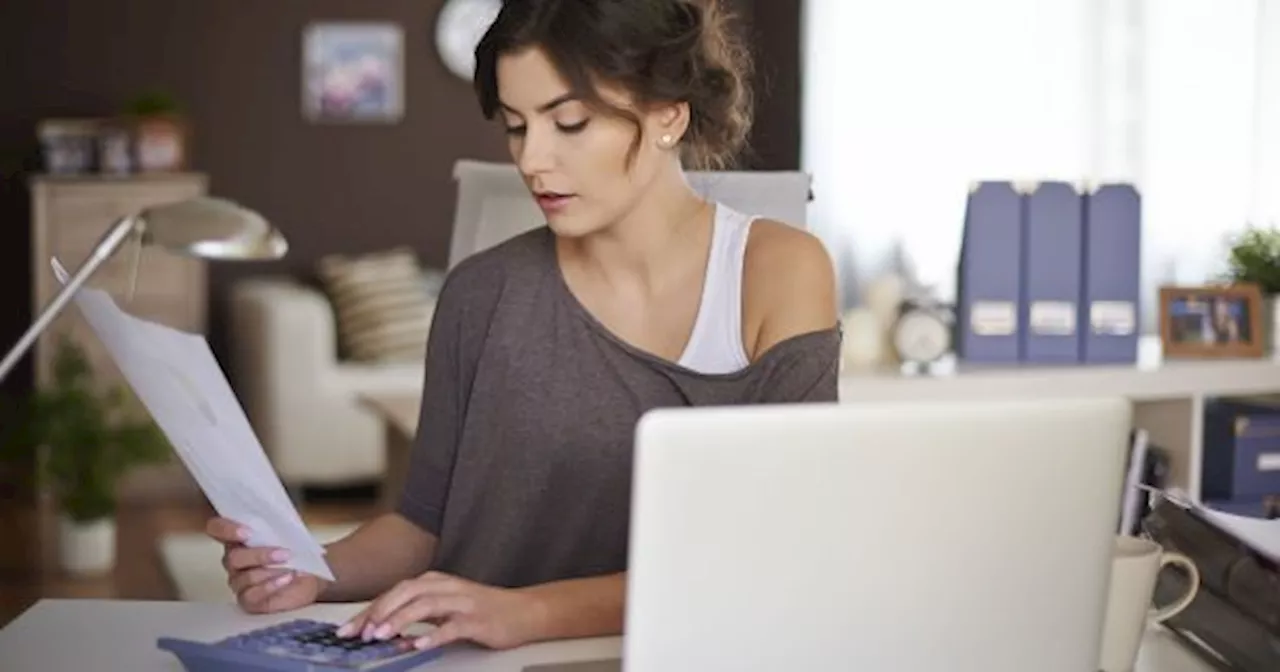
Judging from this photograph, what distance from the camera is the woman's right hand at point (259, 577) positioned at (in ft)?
5.70

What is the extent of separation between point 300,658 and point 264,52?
230 inches

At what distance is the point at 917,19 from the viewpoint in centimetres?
638

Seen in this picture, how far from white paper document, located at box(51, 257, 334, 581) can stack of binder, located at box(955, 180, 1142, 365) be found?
2031 mm

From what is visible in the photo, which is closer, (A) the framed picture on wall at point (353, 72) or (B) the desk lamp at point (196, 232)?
(B) the desk lamp at point (196, 232)

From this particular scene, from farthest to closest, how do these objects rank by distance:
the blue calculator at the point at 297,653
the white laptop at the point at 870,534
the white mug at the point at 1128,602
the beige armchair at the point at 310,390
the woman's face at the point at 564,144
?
the beige armchair at the point at 310,390, the woman's face at the point at 564,144, the white mug at the point at 1128,602, the blue calculator at the point at 297,653, the white laptop at the point at 870,534

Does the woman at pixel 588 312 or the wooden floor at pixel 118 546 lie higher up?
the woman at pixel 588 312

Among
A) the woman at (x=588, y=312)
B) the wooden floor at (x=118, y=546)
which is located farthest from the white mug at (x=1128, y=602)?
the wooden floor at (x=118, y=546)

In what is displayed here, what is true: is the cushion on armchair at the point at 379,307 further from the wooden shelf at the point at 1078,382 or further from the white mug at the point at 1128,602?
the white mug at the point at 1128,602

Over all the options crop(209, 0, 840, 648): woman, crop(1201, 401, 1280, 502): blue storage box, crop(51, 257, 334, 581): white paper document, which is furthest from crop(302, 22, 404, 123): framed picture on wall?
crop(51, 257, 334, 581): white paper document

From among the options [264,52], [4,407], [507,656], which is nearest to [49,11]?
[264,52]

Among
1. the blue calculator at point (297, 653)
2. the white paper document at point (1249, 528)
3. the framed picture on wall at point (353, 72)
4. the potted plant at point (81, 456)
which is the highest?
the framed picture on wall at point (353, 72)

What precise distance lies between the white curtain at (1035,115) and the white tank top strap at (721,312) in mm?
3718

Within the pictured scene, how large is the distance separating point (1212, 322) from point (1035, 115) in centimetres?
248

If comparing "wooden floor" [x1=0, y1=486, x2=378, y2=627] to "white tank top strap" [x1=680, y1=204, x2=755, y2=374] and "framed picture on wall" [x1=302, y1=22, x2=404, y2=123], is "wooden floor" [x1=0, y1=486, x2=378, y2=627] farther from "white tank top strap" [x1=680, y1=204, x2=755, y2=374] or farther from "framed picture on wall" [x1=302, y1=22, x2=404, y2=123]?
"white tank top strap" [x1=680, y1=204, x2=755, y2=374]
